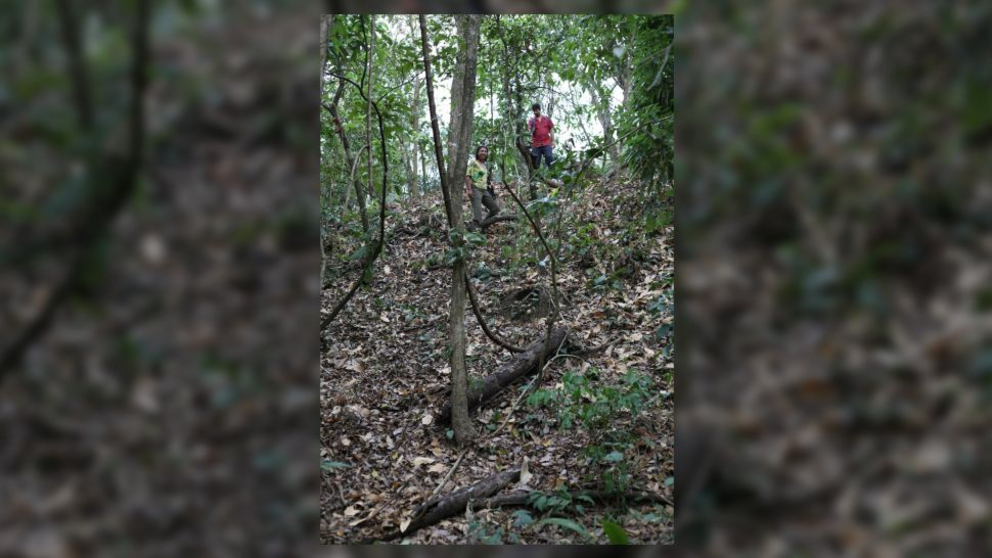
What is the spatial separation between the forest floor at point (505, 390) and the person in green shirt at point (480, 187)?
515 mm

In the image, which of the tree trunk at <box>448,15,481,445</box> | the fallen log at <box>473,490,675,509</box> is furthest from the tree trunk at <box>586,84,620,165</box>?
the fallen log at <box>473,490,675,509</box>

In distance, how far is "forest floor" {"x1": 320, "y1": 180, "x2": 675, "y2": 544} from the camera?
3010mm

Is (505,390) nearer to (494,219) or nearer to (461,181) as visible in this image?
(461,181)

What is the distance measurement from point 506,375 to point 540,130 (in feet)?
9.06

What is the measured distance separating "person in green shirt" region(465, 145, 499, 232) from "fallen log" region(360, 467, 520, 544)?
3255 millimetres

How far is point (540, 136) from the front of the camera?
5.87 meters

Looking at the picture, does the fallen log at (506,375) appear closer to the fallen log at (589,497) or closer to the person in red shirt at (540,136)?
the fallen log at (589,497)
